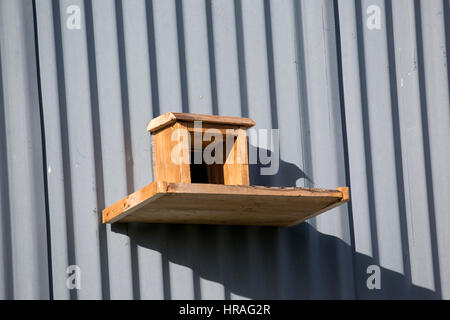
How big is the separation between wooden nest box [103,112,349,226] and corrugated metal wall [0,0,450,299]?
0.61 ft

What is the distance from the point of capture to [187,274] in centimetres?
416

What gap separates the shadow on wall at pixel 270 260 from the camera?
13.7 ft

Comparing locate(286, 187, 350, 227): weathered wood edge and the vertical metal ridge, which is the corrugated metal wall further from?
locate(286, 187, 350, 227): weathered wood edge

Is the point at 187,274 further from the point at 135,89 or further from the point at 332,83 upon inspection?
the point at 332,83

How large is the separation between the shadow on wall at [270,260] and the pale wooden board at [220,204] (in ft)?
0.29

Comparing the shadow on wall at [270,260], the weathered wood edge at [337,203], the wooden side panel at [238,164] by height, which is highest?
the wooden side panel at [238,164]

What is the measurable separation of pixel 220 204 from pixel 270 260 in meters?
0.67

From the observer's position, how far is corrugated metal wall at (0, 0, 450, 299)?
404 cm

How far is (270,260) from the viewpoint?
171 inches

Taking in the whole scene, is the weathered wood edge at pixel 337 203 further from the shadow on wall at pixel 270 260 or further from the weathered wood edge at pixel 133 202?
the weathered wood edge at pixel 133 202

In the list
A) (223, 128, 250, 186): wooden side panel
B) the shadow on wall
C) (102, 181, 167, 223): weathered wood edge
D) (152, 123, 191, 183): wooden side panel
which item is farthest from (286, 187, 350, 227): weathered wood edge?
(102, 181, 167, 223): weathered wood edge

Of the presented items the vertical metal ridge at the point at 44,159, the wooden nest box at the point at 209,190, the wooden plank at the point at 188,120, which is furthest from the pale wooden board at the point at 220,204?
the wooden plank at the point at 188,120

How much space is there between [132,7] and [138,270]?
132 cm

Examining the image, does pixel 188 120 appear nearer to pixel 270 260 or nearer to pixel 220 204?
pixel 220 204
